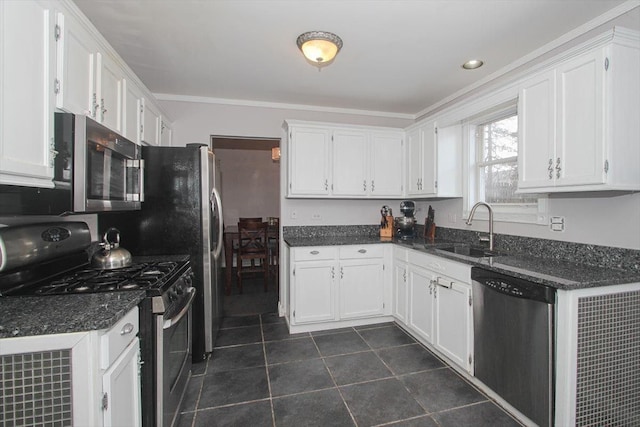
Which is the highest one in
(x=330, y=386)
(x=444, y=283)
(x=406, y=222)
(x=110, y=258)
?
(x=406, y=222)

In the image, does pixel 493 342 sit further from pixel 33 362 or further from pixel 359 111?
pixel 359 111

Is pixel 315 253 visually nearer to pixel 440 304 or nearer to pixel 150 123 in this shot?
pixel 440 304

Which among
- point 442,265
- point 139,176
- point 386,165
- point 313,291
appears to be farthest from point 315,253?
point 139,176

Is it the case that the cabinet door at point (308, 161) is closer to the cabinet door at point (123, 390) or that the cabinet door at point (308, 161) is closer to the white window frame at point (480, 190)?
the white window frame at point (480, 190)

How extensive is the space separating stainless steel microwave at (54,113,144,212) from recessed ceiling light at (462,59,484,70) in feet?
8.99

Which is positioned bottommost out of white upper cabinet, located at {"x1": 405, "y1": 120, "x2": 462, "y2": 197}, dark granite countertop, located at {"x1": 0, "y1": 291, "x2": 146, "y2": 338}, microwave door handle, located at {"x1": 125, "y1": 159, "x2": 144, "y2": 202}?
dark granite countertop, located at {"x1": 0, "y1": 291, "x2": 146, "y2": 338}

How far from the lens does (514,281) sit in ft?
5.81

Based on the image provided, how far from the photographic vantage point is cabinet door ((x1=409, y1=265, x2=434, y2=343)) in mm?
2633

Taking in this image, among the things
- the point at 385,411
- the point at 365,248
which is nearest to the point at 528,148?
the point at 365,248

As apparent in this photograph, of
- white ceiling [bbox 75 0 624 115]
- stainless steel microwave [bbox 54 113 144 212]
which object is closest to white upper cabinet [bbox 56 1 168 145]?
stainless steel microwave [bbox 54 113 144 212]

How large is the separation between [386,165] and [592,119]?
204 centimetres

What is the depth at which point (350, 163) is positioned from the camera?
3455 millimetres

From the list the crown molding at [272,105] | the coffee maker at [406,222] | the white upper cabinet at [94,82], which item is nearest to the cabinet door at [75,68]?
the white upper cabinet at [94,82]

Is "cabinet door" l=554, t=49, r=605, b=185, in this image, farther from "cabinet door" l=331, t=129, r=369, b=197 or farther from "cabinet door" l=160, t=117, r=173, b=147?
"cabinet door" l=160, t=117, r=173, b=147
